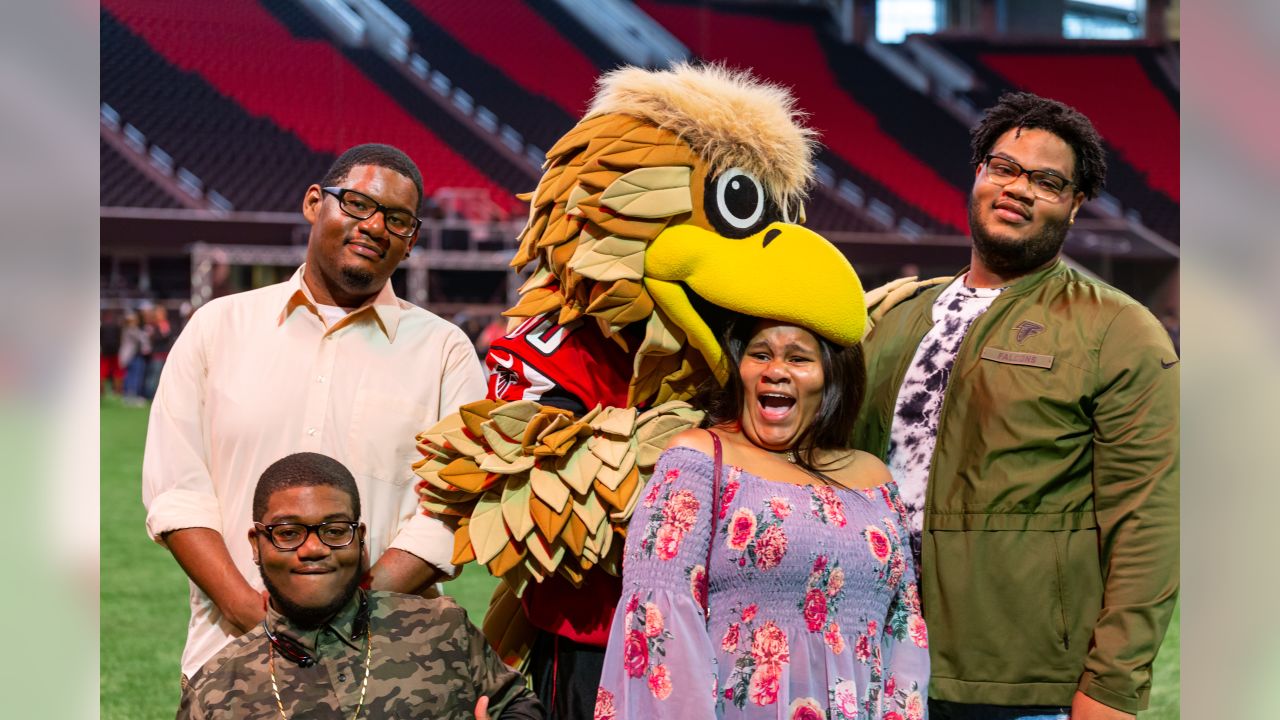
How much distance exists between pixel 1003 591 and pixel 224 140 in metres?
11.4

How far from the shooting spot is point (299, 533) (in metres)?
1.83

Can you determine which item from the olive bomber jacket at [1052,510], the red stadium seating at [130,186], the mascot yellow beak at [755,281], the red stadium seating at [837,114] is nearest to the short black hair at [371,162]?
the mascot yellow beak at [755,281]

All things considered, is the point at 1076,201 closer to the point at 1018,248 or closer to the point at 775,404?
the point at 1018,248

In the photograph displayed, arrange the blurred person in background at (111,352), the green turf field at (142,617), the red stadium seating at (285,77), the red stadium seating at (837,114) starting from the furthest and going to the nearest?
the red stadium seating at (837,114) < the blurred person in background at (111,352) < the red stadium seating at (285,77) < the green turf field at (142,617)

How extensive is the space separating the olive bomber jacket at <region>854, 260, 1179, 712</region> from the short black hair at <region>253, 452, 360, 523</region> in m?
0.92

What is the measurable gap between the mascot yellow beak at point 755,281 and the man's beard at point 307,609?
634 mm

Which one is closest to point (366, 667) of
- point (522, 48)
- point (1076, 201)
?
point (1076, 201)

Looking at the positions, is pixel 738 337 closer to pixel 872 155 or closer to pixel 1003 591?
pixel 1003 591

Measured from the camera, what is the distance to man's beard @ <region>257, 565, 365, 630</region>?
1807 mm

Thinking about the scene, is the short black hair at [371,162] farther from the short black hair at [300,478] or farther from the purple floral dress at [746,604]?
the purple floral dress at [746,604]

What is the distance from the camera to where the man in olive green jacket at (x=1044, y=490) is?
2.01m
